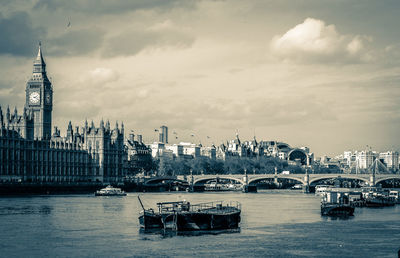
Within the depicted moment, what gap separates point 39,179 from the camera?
452ft

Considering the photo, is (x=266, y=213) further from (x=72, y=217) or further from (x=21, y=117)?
(x=21, y=117)

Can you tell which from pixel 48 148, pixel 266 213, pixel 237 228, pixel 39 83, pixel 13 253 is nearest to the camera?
pixel 13 253

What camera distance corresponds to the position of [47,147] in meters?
143

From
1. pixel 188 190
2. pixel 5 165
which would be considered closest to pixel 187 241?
pixel 5 165

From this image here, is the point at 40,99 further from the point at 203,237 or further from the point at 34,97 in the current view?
the point at 203,237

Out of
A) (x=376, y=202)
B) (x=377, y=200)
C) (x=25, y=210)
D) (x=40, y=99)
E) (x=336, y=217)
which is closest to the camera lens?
(x=336, y=217)

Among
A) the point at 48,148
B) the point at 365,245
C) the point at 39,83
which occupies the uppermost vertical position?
the point at 39,83

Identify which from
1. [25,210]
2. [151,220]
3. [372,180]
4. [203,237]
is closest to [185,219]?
[151,220]

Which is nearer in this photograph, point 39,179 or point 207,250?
point 207,250

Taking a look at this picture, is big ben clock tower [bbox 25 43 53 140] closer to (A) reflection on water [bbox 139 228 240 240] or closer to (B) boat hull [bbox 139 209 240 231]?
(B) boat hull [bbox 139 209 240 231]

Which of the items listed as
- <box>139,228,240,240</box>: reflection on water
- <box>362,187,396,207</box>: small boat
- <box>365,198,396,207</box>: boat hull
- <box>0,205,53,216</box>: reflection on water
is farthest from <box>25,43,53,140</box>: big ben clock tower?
<box>139,228,240,240</box>: reflection on water

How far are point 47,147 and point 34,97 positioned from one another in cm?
1648

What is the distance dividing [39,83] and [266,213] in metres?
90.7

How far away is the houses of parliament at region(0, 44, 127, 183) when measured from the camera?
5241 inches
